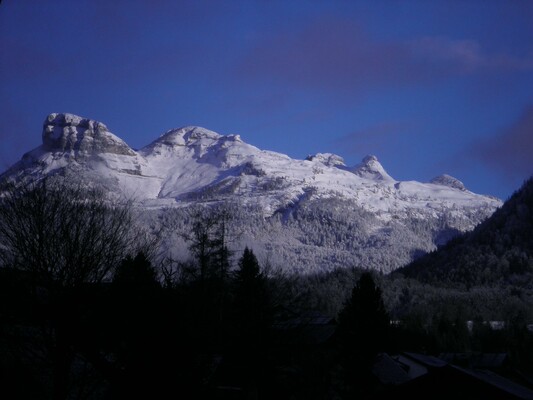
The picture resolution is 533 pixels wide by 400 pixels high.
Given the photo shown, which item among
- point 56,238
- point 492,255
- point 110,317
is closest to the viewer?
point 110,317

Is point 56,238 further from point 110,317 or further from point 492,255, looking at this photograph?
point 492,255

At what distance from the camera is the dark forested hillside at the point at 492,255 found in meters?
145

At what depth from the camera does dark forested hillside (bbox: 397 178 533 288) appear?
145 m

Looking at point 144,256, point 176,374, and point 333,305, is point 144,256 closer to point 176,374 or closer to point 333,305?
point 176,374

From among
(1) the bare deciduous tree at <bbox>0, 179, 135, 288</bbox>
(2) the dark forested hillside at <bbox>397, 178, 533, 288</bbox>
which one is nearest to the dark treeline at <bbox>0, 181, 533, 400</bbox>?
(1) the bare deciduous tree at <bbox>0, 179, 135, 288</bbox>

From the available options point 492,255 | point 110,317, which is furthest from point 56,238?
point 492,255

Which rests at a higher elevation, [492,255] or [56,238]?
[492,255]

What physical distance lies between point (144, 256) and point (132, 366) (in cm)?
418

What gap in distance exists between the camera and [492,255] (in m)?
152

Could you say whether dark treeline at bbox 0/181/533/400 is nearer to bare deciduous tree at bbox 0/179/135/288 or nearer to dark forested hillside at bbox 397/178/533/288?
bare deciduous tree at bbox 0/179/135/288

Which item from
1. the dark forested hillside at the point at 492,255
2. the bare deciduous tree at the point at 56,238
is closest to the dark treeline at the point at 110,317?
the bare deciduous tree at the point at 56,238

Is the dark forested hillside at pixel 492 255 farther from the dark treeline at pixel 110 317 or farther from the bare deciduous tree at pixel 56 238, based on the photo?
the bare deciduous tree at pixel 56 238

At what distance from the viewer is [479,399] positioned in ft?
91.5

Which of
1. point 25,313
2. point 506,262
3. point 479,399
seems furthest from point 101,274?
point 506,262
